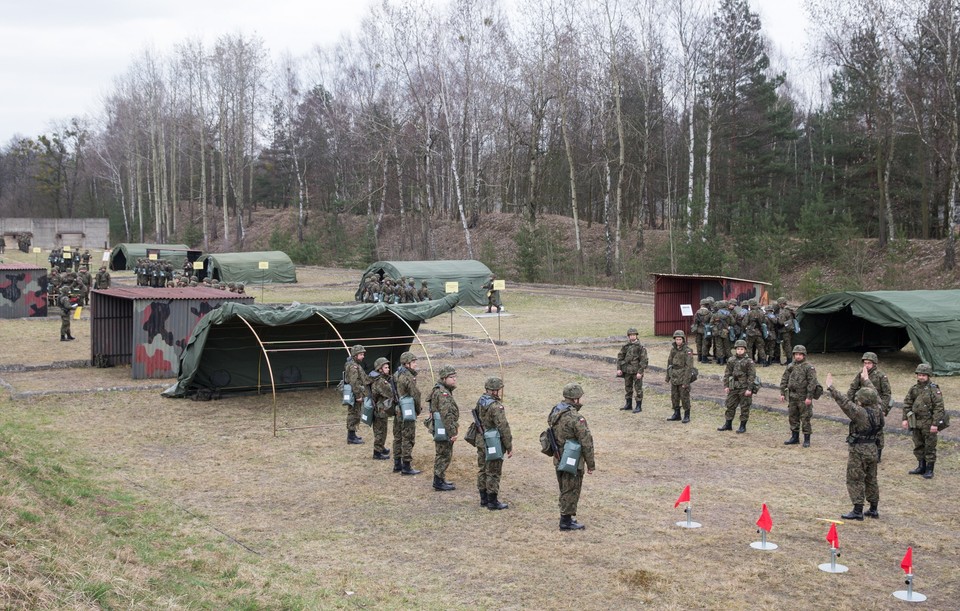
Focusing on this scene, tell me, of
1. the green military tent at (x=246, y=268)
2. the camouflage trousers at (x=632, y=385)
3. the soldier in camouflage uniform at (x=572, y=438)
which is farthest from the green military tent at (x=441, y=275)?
the soldier in camouflage uniform at (x=572, y=438)

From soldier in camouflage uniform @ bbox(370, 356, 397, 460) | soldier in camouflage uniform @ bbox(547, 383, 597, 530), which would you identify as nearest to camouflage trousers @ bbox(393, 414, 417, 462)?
soldier in camouflage uniform @ bbox(370, 356, 397, 460)

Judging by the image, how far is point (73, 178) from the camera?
101625 millimetres

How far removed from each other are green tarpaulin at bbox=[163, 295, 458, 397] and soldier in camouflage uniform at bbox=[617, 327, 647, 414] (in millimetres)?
4015

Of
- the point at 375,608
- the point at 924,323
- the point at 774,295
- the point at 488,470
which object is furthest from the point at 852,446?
the point at 774,295

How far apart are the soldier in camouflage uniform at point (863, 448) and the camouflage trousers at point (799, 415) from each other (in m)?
3.93

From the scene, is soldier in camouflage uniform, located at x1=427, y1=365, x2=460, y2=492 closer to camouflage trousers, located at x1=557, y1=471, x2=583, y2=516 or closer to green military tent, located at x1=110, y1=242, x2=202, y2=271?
camouflage trousers, located at x1=557, y1=471, x2=583, y2=516

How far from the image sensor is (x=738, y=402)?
1631 centimetres

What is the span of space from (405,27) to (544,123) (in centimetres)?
1846

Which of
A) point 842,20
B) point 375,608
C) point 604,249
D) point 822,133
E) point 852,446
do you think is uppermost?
point 842,20

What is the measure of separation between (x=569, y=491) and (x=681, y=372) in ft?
24.2

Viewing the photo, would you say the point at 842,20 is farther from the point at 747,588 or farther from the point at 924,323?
the point at 747,588

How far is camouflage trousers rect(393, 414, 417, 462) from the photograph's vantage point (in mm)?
13203

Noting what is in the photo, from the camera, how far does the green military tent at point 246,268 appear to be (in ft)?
166

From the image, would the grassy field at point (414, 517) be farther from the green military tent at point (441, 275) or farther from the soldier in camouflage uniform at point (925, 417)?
the green military tent at point (441, 275)
